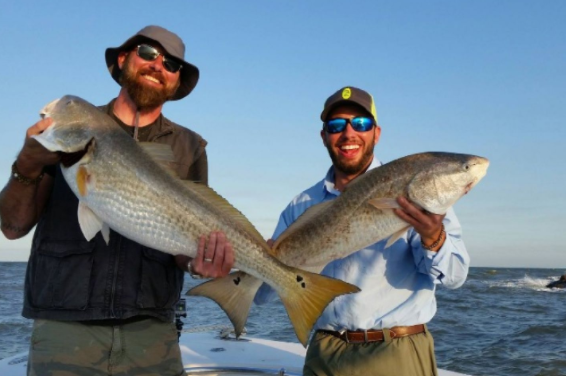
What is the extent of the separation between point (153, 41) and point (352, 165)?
1.78m

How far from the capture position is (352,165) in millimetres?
4367

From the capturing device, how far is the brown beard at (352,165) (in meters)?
4.38

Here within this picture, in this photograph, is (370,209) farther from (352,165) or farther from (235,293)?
(235,293)

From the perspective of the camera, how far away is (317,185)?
477cm

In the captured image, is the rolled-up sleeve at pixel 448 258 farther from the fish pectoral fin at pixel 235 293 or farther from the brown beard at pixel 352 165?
the fish pectoral fin at pixel 235 293

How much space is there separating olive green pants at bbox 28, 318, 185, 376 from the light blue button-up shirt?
4.14 feet

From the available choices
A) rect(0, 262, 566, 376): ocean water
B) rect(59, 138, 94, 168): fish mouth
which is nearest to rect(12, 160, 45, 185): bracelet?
rect(59, 138, 94, 168): fish mouth

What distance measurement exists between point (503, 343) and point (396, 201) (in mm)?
12770

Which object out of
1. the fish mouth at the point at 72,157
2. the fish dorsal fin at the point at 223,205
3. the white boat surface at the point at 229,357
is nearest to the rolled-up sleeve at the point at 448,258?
the fish dorsal fin at the point at 223,205

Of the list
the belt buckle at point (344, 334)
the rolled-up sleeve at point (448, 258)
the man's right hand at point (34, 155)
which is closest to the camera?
the man's right hand at point (34, 155)

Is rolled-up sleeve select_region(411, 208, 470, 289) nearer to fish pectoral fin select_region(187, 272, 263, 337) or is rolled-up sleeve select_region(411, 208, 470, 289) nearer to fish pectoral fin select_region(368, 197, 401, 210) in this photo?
fish pectoral fin select_region(368, 197, 401, 210)

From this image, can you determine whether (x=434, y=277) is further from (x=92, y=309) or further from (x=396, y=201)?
(x=92, y=309)

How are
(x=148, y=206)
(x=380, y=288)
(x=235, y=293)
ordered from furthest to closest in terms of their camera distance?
(x=380, y=288), (x=235, y=293), (x=148, y=206)

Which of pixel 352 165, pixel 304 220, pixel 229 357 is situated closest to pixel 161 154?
pixel 304 220
